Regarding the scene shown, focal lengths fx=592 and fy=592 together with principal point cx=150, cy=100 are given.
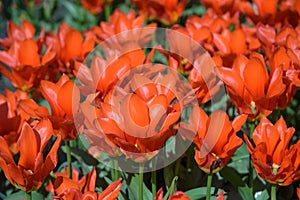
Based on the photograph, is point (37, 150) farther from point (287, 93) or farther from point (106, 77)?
point (287, 93)

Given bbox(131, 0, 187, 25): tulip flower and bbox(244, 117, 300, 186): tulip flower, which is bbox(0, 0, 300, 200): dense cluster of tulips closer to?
bbox(244, 117, 300, 186): tulip flower

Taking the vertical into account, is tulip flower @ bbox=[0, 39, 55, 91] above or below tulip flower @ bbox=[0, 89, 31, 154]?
above

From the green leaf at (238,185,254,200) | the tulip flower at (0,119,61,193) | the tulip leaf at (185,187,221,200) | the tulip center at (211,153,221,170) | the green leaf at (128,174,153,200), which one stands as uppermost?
the tulip flower at (0,119,61,193)

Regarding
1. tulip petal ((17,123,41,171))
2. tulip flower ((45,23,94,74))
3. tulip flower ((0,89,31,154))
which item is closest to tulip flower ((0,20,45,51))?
tulip flower ((45,23,94,74))

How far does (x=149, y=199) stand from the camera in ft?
5.50

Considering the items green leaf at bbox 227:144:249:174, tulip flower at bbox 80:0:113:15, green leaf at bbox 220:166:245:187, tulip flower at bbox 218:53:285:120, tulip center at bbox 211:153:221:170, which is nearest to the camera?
tulip center at bbox 211:153:221:170

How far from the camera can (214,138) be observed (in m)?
1.47

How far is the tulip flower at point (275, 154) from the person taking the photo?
1.46m

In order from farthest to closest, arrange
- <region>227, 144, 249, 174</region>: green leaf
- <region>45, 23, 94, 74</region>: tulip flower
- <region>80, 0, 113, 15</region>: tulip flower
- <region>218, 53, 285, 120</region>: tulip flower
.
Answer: <region>80, 0, 113, 15</region>: tulip flower < <region>45, 23, 94, 74</region>: tulip flower < <region>227, 144, 249, 174</region>: green leaf < <region>218, 53, 285, 120</region>: tulip flower

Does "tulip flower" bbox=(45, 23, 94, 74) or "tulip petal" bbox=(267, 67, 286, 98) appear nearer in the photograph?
"tulip petal" bbox=(267, 67, 286, 98)

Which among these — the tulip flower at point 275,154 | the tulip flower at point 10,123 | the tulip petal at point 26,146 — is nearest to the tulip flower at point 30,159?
the tulip petal at point 26,146

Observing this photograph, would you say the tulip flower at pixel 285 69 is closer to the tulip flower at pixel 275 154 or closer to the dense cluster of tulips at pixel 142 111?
the dense cluster of tulips at pixel 142 111

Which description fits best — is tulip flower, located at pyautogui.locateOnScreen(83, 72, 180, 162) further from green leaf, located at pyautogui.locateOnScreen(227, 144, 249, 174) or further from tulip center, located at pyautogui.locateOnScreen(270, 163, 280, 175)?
green leaf, located at pyautogui.locateOnScreen(227, 144, 249, 174)

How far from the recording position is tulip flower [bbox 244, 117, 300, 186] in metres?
1.46
